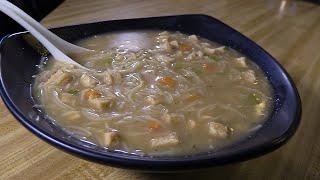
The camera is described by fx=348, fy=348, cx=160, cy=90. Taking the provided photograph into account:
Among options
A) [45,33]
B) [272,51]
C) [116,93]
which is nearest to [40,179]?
[116,93]

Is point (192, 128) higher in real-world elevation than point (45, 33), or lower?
lower

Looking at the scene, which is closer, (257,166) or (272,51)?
(257,166)

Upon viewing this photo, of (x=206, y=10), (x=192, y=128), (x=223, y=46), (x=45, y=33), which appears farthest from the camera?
(x=206, y=10)

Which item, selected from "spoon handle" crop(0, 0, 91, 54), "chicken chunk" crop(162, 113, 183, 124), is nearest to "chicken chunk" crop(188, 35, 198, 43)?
"spoon handle" crop(0, 0, 91, 54)

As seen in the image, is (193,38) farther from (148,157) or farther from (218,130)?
(148,157)

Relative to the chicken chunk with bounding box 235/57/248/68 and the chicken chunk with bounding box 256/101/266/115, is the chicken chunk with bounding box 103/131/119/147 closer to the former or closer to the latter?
the chicken chunk with bounding box 256/101/266/115

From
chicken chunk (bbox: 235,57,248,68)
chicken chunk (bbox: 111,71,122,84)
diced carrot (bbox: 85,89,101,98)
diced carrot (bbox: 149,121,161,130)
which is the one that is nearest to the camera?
diced carrot (bbox: 149,121,161,130)

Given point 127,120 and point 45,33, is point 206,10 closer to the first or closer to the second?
point 45,33

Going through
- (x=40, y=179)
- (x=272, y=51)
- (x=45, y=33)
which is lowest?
(x=272, y=51)
